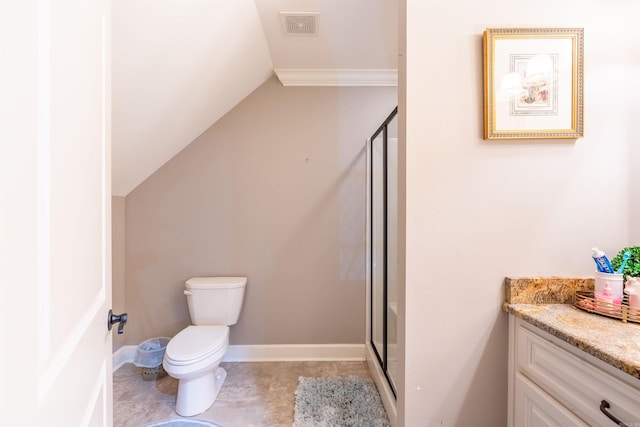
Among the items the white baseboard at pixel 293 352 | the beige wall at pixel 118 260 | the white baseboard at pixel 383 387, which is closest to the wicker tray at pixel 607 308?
the white baseboard at pixel 383 387

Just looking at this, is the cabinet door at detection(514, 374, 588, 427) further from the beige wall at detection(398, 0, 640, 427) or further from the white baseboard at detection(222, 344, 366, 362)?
the white baseboard at detection(222, 344, 366, 362)

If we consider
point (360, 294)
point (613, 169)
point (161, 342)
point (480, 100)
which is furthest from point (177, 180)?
point (613, 169)

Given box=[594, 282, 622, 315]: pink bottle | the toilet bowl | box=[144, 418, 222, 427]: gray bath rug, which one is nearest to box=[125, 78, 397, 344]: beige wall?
Result: the toilet bowl

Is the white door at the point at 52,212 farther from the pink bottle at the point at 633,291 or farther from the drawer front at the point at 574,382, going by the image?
the pink bottle at the point at 633,291

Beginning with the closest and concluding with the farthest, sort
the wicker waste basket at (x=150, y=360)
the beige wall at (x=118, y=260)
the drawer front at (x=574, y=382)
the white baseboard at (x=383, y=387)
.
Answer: the drawer front at (x=574, y=382) < the white baseboard at (x=383, y=387) < the wicker waste basket at (x=150, y=360) < the beige wall at (x=118, y=260)

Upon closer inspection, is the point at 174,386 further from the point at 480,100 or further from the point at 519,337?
the point at 480,100

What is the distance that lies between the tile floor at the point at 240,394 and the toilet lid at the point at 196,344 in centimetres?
37

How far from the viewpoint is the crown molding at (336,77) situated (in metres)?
2.31

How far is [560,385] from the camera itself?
2.91 feet

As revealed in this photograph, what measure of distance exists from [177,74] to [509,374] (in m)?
2.16

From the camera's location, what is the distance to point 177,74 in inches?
66.2

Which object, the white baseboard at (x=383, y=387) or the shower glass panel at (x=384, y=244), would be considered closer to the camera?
the white baseboard at (x=383, y=387)

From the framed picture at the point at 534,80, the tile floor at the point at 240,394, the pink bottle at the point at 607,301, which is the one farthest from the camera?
the tile floor at the point at 240,394

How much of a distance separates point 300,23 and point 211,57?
0.57 m
